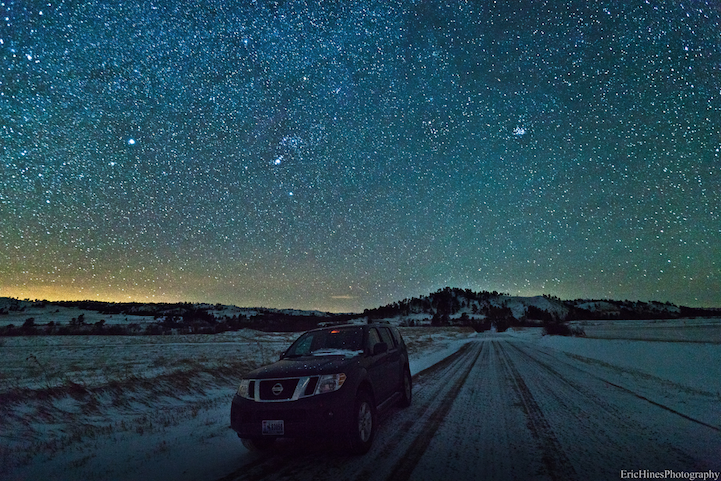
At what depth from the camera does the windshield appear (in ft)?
23.0

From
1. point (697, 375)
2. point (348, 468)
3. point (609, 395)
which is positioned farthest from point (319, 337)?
point (697, 375)

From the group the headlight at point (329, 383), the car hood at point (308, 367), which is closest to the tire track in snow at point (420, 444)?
the headlight at point (329, 383)

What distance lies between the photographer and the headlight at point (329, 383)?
5.33 m

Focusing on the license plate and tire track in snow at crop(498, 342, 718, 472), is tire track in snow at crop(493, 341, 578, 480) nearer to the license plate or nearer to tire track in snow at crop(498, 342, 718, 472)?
tire track in snow at crop(498, 342, 718, 472)

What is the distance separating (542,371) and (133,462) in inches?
558

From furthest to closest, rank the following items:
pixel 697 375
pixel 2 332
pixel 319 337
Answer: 1. pixel 2 332
2. pixel 697 375
3. pixel 319 337

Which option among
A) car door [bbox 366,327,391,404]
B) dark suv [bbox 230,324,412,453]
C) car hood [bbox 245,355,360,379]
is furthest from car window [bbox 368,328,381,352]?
car hood [bbox 245,355,360,379]

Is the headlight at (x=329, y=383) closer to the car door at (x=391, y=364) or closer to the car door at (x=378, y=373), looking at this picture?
the car door at (x=378, y=373)

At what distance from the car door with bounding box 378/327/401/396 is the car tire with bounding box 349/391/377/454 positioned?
51.9 inches

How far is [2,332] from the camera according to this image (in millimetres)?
44906

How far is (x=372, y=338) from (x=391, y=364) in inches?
27.8

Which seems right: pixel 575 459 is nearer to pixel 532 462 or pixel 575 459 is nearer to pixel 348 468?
pixel 532 462

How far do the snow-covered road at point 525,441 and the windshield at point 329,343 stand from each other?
1519mm

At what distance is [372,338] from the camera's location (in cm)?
783
